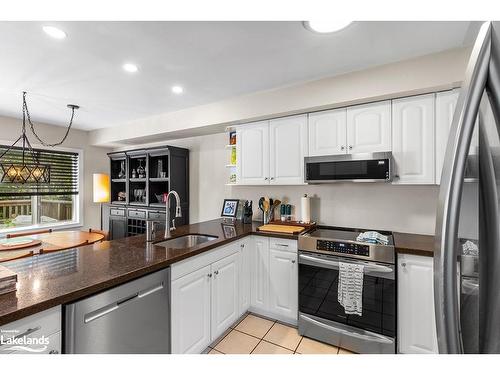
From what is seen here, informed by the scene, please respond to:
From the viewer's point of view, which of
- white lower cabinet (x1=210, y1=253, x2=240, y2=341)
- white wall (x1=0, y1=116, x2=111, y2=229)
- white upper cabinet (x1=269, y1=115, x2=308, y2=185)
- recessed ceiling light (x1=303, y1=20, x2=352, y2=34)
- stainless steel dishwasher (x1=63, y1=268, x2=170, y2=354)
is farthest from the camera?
white wall (x1=0, y1=116, x2=111, y2=229)

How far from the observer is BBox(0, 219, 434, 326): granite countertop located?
955 mm

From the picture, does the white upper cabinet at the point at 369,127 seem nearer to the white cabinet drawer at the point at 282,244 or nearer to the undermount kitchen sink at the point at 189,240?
the white cabinet drawer at the point at 282,244

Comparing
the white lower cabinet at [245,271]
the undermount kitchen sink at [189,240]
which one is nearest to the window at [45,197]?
the undermount kitchen sink at [189,240]

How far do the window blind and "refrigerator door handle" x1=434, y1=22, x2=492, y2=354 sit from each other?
4.73 m

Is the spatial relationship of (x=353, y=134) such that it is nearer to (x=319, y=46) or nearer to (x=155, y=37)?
(x=319, y=46)

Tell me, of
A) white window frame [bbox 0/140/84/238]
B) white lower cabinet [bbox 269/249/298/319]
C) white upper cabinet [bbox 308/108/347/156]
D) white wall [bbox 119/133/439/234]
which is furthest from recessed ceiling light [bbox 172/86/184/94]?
white window frame [bbox 0/140/84/238]

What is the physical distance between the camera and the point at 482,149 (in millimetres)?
441

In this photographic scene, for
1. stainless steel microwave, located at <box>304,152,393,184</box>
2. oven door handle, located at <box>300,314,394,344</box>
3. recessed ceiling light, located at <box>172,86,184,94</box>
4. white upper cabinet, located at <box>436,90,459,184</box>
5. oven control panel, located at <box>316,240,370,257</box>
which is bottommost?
oven door handle, located at <box>300,314,394,344</box>

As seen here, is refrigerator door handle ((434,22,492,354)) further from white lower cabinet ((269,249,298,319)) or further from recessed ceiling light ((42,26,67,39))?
recessed ceiling light ((42,26,67,39))
